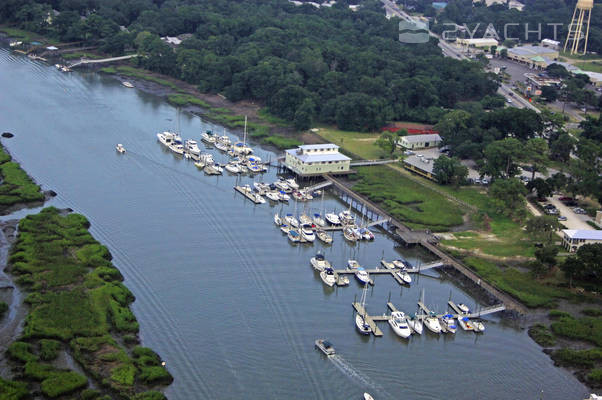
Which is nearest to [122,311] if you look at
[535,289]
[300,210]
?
[300,210]

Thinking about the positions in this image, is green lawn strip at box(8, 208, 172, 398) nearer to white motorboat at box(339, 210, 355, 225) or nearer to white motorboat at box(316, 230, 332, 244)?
white motorboat at box(316, 230, 332, 244)

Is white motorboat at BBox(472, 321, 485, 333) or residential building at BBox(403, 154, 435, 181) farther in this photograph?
residential building at BBox(403, 154, 435, 181)

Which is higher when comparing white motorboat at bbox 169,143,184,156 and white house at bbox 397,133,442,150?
white house at bbox 397,133,442,150

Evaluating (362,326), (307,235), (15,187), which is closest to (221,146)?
(15,187)

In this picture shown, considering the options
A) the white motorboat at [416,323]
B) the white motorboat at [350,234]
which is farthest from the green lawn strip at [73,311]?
the white motorboat at [350,234]

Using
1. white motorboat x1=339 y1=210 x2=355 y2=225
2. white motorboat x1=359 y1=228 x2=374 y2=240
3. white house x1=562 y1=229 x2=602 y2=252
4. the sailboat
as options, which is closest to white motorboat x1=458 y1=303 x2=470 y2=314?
the sailboat

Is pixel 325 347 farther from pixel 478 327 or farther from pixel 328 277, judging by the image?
pixel 478 327

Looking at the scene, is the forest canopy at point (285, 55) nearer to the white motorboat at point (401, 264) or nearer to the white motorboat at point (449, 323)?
the white motorboat at point (401, 264)
